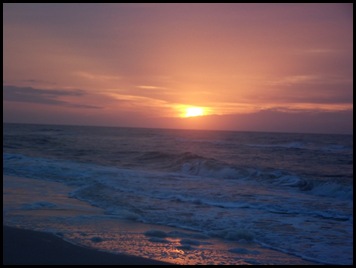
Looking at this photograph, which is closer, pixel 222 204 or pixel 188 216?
pixel 188 216

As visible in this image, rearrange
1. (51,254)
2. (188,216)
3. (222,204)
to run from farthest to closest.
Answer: (222,204), (188,216), (51,254)

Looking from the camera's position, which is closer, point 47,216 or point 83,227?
point 83,227

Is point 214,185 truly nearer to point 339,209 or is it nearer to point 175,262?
point 339,209

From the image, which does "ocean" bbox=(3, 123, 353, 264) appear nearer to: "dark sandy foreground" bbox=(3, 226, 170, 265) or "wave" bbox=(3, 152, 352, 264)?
"wave" bbox=(3, 152, 352, 264)

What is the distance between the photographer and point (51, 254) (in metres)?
5.71

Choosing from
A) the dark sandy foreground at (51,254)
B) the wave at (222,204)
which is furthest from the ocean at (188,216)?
the dark sandy foreground at (51,254)

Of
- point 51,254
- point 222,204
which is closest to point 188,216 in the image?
point 222,204

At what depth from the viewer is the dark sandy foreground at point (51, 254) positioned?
546 cm

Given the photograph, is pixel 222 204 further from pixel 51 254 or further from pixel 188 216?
pixel 51 254

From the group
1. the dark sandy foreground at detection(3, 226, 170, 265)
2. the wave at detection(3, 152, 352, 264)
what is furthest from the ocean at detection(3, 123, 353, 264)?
the dark sandy foreground at detection(3, 226, 170, 265)

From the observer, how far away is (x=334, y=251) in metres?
Answer: 6.70

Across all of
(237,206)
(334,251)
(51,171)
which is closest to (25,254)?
(334,251)

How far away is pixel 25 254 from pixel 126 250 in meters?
1.41

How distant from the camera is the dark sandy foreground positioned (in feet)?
17.9
